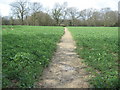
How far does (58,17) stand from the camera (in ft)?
210

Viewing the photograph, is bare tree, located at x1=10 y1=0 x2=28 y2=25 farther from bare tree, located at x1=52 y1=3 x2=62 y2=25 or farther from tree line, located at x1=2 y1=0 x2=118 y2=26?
bare tree, located at x1=52 y1=3 x2=62 y2=25

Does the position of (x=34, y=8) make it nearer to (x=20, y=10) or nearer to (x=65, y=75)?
(x=20, y=10)

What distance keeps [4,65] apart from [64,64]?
2.36 meters

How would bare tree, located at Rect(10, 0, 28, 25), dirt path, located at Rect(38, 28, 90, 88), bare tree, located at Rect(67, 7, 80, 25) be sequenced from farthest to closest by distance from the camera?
bare tree, located at Rect(67, 7, 80, 25) < bare tree, located at Rect(10, 0, 28, 25) < dirt path, located at Rect(38, 28, 90, 88)

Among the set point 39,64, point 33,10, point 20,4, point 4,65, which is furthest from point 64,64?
point 33,10

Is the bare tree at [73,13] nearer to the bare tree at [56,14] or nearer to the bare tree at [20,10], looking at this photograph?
the bare tree at [56,14]

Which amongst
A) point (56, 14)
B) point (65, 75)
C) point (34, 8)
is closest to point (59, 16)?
point (56, 14)

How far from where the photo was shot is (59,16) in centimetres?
6450

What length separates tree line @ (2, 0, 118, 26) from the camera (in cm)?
5575

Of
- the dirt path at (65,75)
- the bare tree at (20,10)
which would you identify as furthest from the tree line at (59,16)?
the dirt path at (65,75)

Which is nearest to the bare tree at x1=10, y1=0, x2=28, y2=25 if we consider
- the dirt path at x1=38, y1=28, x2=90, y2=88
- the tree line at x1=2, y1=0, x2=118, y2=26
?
the tree line at x1=2, y1=0, x2=118, y2=26

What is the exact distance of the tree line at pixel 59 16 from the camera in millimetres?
55750

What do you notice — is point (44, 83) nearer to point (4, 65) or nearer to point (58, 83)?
point (58, 83)

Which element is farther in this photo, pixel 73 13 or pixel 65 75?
pixel 73 13
